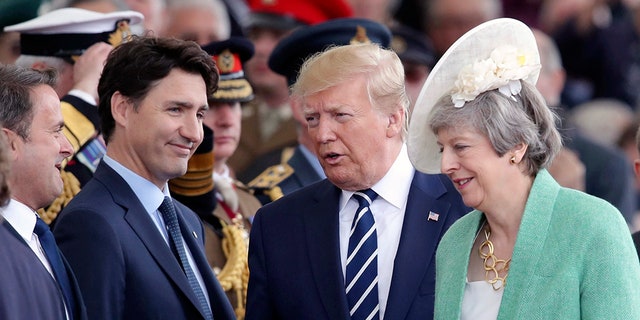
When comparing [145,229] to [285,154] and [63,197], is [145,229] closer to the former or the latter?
[63,197]

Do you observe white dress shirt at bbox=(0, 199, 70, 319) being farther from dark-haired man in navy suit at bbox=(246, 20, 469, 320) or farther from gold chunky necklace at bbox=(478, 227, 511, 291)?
gold chunky necklace at bbox=(478, 227, 511, 291)

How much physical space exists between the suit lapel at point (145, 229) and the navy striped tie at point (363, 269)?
58 centimetres

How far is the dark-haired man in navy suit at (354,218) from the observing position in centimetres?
482

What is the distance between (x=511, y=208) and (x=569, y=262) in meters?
0.30

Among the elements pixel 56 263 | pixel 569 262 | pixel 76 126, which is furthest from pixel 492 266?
pixel 76 126

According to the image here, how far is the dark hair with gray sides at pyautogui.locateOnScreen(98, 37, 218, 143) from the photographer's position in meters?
4.80

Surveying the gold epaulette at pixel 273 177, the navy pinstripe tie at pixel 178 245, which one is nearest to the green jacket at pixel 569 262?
the navy pinstripe tie at pixel 178 245

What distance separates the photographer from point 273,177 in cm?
650

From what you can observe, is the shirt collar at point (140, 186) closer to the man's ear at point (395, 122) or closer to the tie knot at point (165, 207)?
the tie knot at point (165, 207)

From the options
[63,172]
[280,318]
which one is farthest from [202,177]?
[280,318]

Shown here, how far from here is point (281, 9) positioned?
826cm

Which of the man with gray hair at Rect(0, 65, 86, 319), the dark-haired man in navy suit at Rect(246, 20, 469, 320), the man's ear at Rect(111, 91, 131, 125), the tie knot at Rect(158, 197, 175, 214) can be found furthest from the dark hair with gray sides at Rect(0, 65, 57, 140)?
the dark-haired man in navy suit at Rect(246, 20, 469, 320)

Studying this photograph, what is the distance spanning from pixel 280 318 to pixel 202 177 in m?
1.00

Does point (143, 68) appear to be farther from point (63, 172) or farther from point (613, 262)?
point (613, 262)
